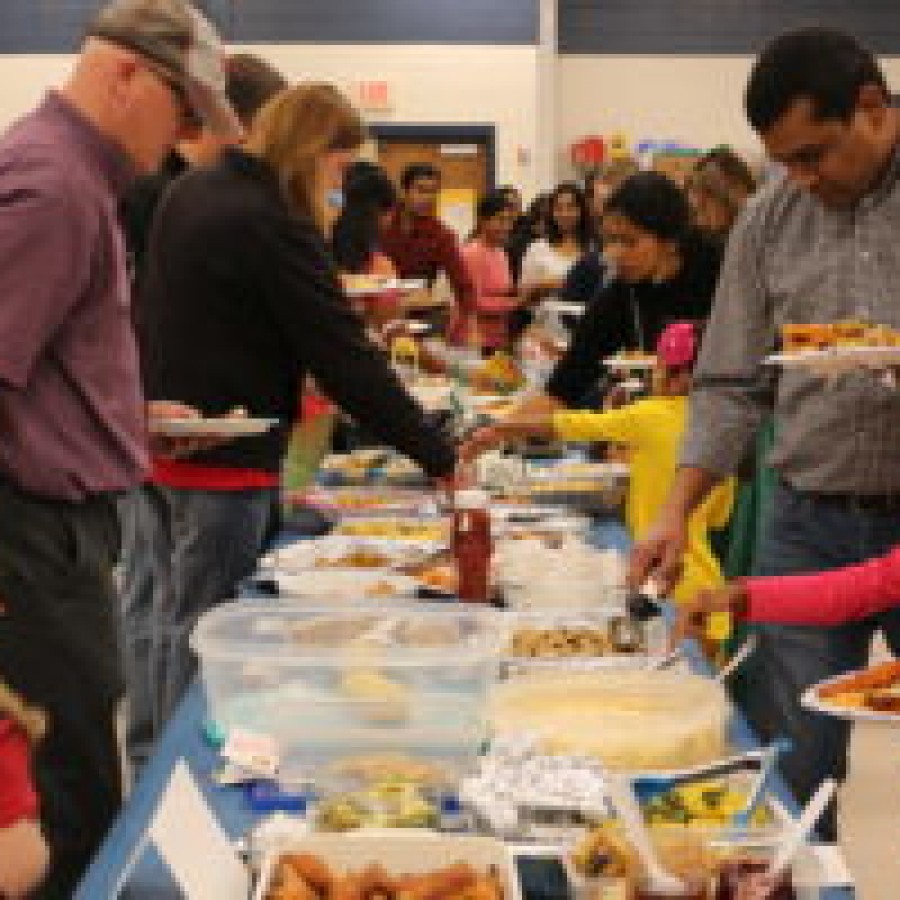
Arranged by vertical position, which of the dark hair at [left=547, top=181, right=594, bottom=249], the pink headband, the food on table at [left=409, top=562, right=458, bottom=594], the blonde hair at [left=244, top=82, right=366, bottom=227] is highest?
the blonde hair at [left=244, top=82, right=366, bottom=227]

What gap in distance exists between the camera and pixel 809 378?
8.94ft

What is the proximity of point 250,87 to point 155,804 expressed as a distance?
2195 millimetres

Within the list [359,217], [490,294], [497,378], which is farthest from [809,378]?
[490,294]

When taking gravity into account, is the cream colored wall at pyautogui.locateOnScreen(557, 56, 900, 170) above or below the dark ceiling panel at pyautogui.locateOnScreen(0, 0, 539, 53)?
below

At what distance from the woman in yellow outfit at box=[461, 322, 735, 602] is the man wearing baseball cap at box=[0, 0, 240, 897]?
1291 mm

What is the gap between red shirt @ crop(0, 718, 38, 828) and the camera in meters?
1.48

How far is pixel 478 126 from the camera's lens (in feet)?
38.9

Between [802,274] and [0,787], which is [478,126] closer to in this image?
[802,274]

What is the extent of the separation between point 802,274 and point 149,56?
1135 millimetres

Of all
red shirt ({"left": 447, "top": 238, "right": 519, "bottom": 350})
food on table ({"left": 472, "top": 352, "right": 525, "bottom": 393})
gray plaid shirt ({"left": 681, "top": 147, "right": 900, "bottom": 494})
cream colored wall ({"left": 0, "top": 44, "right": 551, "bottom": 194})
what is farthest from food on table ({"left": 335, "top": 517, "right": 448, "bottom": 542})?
cream colored wall ({"left": 0, "top": 44, "right": 551, "bottom": 194})

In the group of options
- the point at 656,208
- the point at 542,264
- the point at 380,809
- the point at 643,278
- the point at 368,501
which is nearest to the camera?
the point at 380,809

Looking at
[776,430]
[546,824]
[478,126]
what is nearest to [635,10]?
[478,126]

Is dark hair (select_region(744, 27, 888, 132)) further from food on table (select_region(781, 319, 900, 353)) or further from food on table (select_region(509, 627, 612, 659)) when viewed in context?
food on table (select_region(509, 627, 612, 659))

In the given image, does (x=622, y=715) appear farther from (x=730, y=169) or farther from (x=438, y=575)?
(x=730, y=169)
